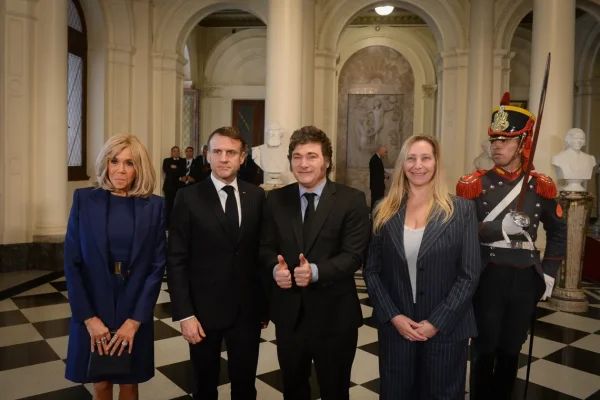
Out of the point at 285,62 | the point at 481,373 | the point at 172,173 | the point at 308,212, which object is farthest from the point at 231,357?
the point at 172,173

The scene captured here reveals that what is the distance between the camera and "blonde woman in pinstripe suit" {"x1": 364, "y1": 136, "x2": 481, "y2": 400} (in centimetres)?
217

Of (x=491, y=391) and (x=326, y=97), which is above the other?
(x=326, y=97)

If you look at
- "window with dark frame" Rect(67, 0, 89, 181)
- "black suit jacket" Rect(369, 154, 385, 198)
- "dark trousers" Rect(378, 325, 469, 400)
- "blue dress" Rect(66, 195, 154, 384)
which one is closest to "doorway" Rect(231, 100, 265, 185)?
"black suit jacket" Rect(369, 154, 385, 198)

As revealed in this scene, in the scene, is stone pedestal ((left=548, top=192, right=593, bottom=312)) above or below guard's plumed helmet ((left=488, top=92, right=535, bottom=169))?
below

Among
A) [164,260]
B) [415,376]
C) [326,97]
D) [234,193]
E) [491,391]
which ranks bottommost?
[491,391]

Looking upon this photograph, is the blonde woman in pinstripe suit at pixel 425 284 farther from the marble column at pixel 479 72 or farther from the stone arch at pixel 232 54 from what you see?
the stone arch at pixel 232 54

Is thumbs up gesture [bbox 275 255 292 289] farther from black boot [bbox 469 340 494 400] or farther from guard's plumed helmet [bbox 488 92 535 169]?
guard's plumed helmet [bbox 488 92 535 169]

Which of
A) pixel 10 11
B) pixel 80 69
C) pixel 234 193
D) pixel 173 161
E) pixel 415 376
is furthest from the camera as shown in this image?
pixel 173 161

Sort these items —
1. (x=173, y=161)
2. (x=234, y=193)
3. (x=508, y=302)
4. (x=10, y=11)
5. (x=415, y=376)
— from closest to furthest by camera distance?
(x=415, y=376), (x=234, y=193), (x=508, y=302), (x=10, y=11), (x=173, y=161)

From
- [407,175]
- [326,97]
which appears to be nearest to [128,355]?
[407,175]

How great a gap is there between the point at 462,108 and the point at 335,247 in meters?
8.99

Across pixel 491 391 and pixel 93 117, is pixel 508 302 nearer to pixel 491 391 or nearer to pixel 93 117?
pixel 491 391

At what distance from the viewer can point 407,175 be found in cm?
226

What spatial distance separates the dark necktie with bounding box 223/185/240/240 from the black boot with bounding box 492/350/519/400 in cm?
148
